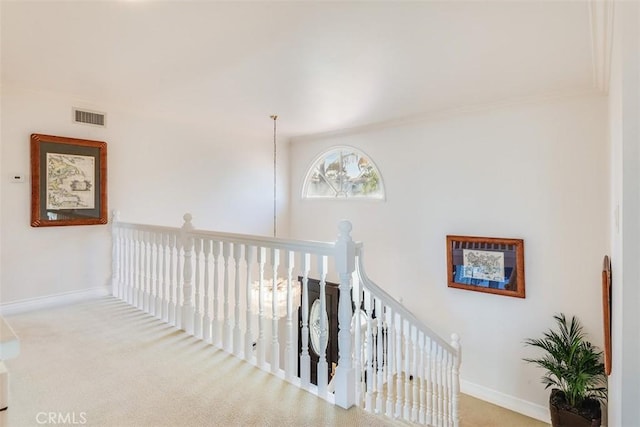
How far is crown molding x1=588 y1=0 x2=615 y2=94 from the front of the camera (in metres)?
1.96

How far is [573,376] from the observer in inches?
125

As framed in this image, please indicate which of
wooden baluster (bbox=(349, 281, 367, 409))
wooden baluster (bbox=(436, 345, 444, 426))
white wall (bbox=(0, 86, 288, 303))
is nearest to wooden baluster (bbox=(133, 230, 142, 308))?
white wall (bbox=(0, 86, 288, 303))

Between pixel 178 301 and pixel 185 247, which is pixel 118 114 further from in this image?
pixel 178 301

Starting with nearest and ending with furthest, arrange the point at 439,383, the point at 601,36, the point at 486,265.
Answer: the point at 601,36, the point at 439,383, the point at 486,265

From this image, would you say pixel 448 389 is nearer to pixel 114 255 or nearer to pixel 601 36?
pixel 601 36

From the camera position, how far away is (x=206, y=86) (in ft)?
11.2

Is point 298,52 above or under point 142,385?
above

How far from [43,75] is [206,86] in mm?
1357

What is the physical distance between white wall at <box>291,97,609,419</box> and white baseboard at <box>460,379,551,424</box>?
0.04 feet

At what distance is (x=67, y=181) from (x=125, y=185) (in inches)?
22.1

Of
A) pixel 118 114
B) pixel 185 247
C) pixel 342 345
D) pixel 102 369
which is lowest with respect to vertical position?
pixel 102 369

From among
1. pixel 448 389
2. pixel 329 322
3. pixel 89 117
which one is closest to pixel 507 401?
pixel 448 389

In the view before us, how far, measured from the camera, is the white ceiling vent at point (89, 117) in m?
3.67

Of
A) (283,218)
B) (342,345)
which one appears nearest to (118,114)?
(283,218)
